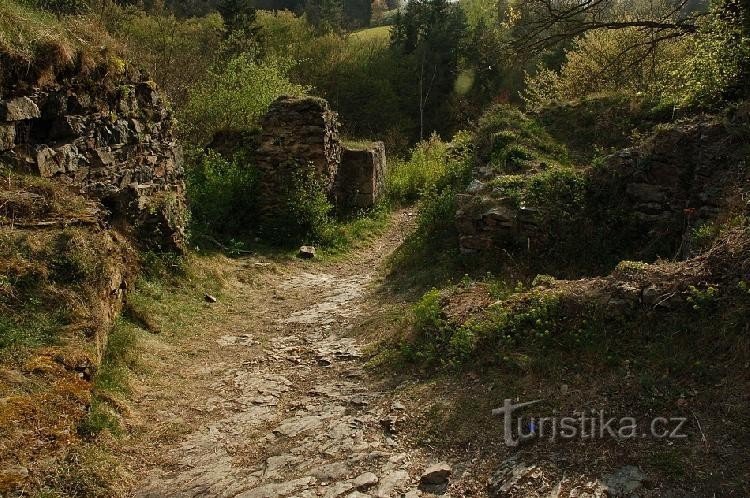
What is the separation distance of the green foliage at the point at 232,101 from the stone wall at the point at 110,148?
169 inches

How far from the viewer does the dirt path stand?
423cm

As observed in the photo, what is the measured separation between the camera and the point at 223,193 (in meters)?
11.1

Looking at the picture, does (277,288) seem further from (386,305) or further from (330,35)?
(330,35)

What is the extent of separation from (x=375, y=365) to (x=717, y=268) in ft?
11.2

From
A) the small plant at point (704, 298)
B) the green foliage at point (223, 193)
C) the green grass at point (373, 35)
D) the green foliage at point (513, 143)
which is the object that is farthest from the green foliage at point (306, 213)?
the green grass at point (373, 35)

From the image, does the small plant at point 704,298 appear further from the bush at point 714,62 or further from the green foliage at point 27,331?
the green foliage at point 27,331

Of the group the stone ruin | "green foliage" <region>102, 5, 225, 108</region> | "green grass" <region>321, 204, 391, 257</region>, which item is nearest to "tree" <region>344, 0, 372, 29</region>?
"green foliage" <region>102, 5, 225, 108</region>

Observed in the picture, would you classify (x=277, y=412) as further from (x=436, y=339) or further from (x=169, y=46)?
(x=169, y=46)

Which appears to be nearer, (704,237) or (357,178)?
(704,237)

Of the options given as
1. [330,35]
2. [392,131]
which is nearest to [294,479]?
[392,131]

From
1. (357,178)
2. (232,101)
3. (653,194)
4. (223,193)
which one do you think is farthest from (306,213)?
(653,194)

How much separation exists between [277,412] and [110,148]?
470cm

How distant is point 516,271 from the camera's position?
720cm

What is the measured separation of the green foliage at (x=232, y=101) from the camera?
14072 mm
